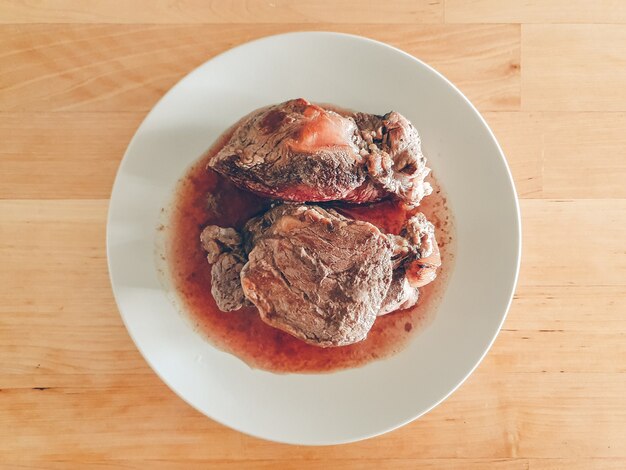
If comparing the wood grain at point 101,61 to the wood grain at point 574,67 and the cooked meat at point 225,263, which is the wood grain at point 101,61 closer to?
the cooked meat at point 225,263

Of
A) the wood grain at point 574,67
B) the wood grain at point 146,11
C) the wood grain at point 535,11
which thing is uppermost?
the wood grain at point 146,11

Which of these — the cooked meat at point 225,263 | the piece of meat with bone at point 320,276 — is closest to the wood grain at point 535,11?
the piece of meat with bone at point 320,276

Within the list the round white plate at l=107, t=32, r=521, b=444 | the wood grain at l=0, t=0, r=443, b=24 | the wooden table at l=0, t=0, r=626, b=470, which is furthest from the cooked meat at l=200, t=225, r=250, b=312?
the wood grain at l=0, t=0, r=443, b=24

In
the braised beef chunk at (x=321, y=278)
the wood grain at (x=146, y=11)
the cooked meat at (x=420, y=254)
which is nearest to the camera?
the braised beef chunk at (x=321, y=278)

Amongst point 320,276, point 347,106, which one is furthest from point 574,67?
point 320,276

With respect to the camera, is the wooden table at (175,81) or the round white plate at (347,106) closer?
the round white plate at (347,106)

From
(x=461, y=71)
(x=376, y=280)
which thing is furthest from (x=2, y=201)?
(x=461, y=71)

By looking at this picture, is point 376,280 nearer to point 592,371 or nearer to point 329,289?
point 329,289
